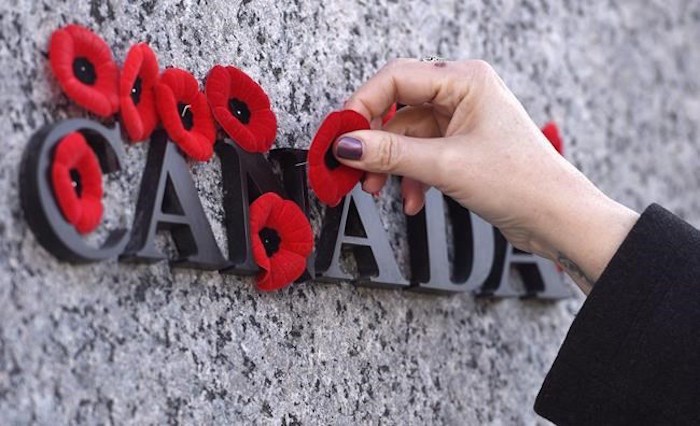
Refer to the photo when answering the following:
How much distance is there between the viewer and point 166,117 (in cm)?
84

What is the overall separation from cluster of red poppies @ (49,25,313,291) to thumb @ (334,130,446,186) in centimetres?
7

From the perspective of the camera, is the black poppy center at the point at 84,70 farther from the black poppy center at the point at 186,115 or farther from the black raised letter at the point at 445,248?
the black raised letter at the point at 445,248

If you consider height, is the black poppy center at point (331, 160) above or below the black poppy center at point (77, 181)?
below

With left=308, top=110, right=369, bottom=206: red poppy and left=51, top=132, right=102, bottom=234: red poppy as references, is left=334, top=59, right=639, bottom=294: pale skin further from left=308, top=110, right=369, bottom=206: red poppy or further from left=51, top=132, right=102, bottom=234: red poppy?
left=51, top=132, right=102, bottom=234: red poppy

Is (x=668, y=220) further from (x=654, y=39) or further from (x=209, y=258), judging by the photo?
(x=654, y=39)

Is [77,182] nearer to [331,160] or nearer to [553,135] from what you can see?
[331,160]

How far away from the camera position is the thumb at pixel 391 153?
2.97ft

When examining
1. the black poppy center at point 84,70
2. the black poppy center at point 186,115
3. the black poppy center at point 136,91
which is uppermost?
the black poppy center at point 84,70

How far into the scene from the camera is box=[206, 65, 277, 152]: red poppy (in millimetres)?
888

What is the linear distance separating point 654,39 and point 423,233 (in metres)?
0.64

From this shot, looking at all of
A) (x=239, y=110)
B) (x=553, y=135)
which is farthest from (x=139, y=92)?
(x=553, y=135)

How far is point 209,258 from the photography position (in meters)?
0.86

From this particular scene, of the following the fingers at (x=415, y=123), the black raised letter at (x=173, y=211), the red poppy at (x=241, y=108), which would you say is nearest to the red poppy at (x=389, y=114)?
the fingers at (x=415, y=123)

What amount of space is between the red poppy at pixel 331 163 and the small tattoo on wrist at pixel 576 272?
8.0 inches
